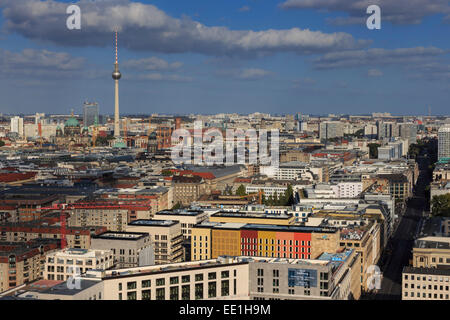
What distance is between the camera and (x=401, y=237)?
2512 cm

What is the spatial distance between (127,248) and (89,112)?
9984 centimetres

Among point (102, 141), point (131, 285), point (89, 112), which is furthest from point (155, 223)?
point (89, 112)

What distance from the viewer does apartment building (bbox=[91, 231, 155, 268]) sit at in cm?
1659

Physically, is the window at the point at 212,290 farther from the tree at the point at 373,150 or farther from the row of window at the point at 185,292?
the tree at the point at 373,150

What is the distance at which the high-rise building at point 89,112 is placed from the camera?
111375mm

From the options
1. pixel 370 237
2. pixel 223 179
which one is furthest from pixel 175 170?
pixel 370 237

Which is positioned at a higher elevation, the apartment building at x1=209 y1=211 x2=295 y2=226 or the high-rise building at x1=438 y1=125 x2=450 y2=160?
the high-rise building at x1=438 y1=125 x2=450 y2=160

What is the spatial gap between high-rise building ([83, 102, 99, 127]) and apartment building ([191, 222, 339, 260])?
95.6 meters

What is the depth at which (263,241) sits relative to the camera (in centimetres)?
1800

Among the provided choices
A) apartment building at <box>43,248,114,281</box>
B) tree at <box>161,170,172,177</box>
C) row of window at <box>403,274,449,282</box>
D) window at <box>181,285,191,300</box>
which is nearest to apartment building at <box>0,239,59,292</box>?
apartment building at <box>43,248,114,281</box>

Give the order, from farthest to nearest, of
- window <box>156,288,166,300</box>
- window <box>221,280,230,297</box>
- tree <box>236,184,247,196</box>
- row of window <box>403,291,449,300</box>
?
tree <box>236,184,247,196</box> < row of window <box>403,291,449,300</box> < window <box>221,280,230,297</box> < window <box>156,288,166,300</box>

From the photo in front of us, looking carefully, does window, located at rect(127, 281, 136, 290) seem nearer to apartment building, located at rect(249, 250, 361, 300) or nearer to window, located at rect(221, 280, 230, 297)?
window, located at rect(221, 280, 230, 297)

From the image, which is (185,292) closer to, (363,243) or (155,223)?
(363,243)
